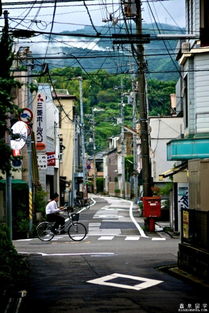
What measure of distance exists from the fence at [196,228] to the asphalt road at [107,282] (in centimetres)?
98

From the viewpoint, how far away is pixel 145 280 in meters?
14.0

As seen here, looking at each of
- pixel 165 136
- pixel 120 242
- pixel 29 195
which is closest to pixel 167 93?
pixel 165 136

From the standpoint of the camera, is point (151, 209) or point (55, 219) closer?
point (55, 219)

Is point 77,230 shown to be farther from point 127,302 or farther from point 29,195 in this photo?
point 127,302

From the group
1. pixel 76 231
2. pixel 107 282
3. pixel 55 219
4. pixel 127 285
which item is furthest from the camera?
pixel 55 219

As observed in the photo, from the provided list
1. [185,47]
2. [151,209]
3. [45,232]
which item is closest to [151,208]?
[151,209]

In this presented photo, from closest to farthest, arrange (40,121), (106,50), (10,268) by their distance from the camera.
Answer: (10,268)
(106,50)
(40,121)

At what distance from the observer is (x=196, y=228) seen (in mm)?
14664

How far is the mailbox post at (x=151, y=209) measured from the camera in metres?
32.4

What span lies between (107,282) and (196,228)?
252 centimetres

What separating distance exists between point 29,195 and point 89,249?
9853mm

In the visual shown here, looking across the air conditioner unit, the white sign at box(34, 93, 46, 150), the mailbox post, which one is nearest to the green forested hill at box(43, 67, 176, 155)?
the white sign at box(34, 93, 46, 150)

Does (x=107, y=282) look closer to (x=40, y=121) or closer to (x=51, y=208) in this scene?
(x=51, y=208)

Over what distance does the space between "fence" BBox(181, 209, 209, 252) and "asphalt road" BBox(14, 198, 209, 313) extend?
3.21 ft
